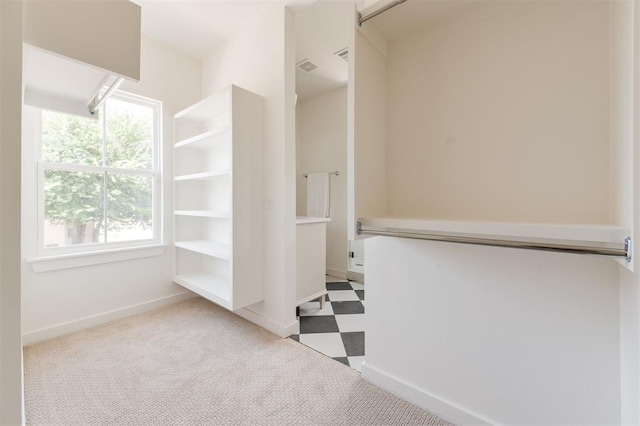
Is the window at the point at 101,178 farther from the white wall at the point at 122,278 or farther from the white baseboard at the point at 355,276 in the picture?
the white baseboard at the point at 355,276

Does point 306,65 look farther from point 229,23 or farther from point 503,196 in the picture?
point 503,196

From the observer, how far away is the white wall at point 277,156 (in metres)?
2.03

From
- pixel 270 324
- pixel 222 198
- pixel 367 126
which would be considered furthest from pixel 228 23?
pixel 270 324

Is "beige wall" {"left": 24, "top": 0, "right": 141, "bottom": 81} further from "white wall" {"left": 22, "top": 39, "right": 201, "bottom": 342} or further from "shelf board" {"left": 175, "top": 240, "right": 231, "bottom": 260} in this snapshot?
"white wall" {"left": 22, "top": 39, "right": 201, "bottom": 342}

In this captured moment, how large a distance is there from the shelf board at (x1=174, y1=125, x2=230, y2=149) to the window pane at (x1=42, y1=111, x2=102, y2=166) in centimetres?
63

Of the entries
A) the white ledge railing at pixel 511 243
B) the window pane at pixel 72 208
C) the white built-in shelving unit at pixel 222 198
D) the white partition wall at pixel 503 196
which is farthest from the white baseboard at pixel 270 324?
the window pane at pixel 72 208

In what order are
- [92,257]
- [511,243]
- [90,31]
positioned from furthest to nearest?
[92,257]
[90,31]
[511,243]

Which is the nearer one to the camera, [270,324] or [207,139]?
[270,324]

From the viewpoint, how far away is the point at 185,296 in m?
2.79

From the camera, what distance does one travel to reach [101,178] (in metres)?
2.27

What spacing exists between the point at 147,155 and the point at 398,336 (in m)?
2.76

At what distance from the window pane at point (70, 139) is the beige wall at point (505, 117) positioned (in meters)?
2.37

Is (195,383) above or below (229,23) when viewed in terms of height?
below

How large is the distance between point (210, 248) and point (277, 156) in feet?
3.45
